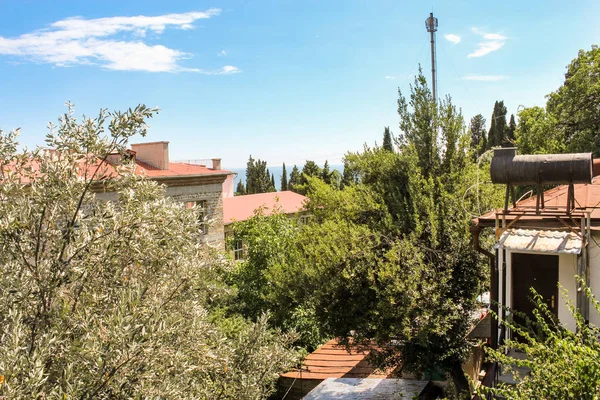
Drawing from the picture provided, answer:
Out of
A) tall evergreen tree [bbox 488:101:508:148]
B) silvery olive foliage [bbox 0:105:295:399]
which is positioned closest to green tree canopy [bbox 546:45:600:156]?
silvery olive foliage [bbox 0:105:295:399]

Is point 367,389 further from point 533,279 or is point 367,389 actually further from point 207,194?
point 207,194

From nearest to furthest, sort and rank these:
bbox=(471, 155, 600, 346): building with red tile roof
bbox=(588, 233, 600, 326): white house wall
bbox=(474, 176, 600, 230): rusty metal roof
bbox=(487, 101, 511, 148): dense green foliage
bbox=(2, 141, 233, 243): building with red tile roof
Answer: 1. bbox=(471, 155, 600, 346): building with red tile roof
2. bbox=(588, 233, 600, 326): white house wall
3. bbox=(474, 176, 600, 230): rusty metal roof
4. bbox=(2, 141, 233, 243): building with red tile roof
5. bbox=(487, 101, 511, 148): dense green foliage

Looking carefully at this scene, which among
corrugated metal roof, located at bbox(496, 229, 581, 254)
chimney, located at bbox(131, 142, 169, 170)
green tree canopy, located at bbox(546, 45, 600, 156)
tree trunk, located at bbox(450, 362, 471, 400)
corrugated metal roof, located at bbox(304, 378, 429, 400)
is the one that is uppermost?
green tree canopy, located at bbox(546, 45, 600, 156)

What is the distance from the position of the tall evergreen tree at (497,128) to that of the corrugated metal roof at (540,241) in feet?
167

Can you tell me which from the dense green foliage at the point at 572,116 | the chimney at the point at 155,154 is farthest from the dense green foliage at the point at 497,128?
the chimney at the point at 155,154

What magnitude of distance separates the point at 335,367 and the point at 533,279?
7.76 meters

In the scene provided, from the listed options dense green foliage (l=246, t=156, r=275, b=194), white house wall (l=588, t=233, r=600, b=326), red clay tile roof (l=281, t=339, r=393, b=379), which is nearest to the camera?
white house wall (l=588, t=233, r=600, b=326)

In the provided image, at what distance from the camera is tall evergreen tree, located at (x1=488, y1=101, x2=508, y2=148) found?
58281 millimetres

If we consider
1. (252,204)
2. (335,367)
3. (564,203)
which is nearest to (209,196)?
(335,367)

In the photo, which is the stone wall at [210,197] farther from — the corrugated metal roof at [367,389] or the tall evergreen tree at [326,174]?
the tall evergreen tree at [326,174]

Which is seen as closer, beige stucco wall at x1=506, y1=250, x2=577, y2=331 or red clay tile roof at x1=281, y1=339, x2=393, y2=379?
beige stucco wall at x1=506, y1=250, x2=577, y2=331

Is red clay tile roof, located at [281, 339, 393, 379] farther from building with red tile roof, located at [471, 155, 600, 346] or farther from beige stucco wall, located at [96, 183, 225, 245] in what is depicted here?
beige stucco wall, located at [96, 183, 225, 245]

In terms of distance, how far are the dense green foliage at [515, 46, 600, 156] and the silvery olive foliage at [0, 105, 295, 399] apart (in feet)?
86.8

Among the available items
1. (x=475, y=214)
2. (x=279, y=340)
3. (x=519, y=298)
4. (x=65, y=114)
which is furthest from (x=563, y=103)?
(x=65, y=114)
